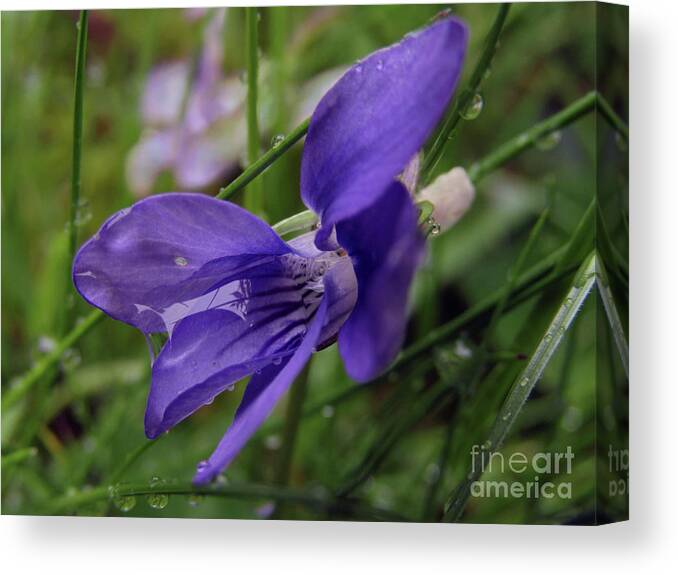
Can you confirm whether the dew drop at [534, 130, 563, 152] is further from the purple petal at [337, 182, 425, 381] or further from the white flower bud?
the purple petal at [337, 182, 425, 381]

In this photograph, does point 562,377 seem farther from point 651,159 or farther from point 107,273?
point 107,273

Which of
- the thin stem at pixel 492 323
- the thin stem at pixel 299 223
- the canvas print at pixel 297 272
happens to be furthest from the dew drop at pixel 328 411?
the thin stem at pixel 299 223

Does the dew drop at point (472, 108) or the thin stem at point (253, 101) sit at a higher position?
the thin stem at point (253, 101)

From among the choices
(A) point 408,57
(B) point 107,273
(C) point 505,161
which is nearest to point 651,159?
(C) point 505,161

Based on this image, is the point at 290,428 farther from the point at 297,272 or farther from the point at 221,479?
the point at 297,272

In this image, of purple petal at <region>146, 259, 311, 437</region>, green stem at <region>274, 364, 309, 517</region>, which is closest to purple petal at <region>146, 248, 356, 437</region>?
purple petal at <region>146, 259, 311, 437</region>

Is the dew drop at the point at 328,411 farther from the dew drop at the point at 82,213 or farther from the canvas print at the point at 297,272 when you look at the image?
the dew drop at the point at 82,213
